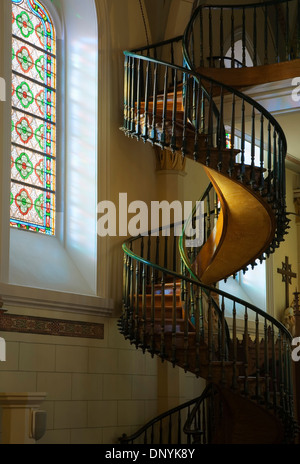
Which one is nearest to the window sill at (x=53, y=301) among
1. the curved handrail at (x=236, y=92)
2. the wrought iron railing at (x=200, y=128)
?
the wrought iron railing at (x=200, y=128)

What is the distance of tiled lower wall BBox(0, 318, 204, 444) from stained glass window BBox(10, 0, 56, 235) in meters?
1.33

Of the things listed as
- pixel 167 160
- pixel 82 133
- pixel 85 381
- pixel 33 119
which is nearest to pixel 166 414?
pixel 85 381

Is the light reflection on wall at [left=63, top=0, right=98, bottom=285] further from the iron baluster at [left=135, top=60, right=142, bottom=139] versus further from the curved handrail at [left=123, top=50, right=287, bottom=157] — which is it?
→ the curved handrail at [left=123, top=50, right=287, bottom=157]

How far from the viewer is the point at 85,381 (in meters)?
8.02

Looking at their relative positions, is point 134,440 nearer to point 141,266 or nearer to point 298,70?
point 141,266

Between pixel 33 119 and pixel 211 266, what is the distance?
2.45m

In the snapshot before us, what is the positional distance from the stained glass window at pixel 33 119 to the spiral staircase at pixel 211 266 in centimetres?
88

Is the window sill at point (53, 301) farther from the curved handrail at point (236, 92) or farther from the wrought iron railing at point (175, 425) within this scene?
the curved handrail at point (236, 92)

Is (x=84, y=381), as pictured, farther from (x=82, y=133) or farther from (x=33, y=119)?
(x=33, y=119)

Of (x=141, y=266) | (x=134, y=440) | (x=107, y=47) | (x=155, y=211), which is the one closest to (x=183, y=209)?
(x=155, y=211)

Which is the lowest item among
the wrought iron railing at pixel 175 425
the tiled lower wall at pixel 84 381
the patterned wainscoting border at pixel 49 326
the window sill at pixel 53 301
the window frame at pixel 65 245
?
the wrought iron railing at pixel 175 425

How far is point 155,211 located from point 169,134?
1.42m

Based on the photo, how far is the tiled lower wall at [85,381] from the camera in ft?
24.1

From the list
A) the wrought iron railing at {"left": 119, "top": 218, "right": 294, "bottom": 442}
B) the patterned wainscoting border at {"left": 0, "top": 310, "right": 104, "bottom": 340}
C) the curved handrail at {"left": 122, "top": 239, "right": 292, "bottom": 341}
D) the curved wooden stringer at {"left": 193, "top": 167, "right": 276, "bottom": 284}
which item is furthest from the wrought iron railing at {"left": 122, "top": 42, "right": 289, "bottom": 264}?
the patterned wainscoting border at {"left": 0, "top": 310, "right": 104, "bottom": 340}
